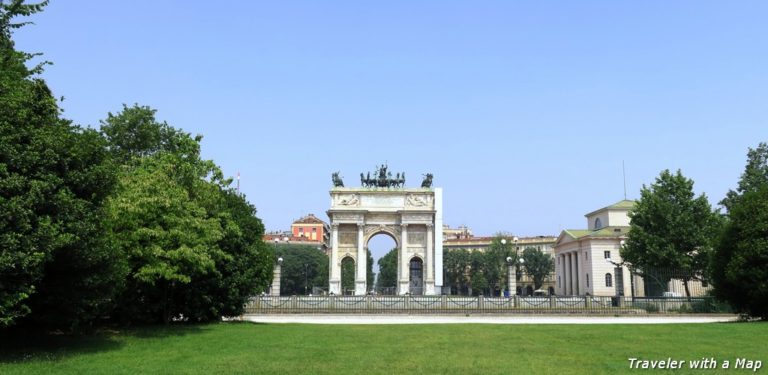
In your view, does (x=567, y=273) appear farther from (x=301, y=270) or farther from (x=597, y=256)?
(x=301, y=270)

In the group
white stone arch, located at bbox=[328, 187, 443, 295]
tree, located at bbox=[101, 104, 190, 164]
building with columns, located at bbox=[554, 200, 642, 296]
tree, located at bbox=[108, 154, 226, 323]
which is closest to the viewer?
tree, located at bbox=[108, 154, 226, 323]

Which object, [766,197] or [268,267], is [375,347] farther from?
[766,197]

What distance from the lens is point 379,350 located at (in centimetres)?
1547

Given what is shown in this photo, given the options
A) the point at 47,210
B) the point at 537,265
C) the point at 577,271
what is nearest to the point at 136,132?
the point at 47,210

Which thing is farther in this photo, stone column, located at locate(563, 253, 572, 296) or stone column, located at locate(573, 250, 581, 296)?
stone column, located at locate(563, 253, 572, 296)

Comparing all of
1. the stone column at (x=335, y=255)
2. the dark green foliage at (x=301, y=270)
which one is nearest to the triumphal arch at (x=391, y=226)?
the stone column at (x=335, y=255)

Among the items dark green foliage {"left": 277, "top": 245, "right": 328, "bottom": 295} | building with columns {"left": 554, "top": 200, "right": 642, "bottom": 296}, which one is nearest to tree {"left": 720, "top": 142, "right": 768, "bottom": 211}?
building with columns {"left": 554, "top": 200, "right": 642, "bottom": 296}

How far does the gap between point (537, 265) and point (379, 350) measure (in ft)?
357

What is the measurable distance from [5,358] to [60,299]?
1693 mm

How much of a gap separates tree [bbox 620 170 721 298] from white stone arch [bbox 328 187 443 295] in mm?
24906

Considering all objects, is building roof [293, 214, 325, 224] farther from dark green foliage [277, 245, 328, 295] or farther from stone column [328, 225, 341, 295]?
stone column [328, 225, 341, 295]

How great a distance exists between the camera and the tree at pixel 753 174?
50094mm

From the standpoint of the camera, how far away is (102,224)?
15180 millimetres

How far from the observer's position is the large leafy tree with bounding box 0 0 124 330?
12.3 metres
